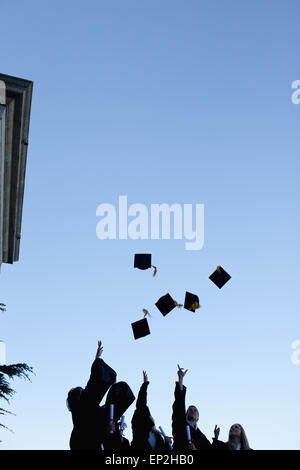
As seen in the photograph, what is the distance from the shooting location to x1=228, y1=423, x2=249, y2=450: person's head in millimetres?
8125

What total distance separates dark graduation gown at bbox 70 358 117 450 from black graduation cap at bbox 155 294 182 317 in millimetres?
5143

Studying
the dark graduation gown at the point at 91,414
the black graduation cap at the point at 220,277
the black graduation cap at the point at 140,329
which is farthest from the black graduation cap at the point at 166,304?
the dark graduation gown at the point at 91,414

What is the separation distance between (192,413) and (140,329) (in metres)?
3.98

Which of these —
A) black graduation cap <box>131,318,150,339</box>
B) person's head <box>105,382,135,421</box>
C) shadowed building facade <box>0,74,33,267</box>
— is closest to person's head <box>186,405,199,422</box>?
person's head <box>105,382,135,421</box>

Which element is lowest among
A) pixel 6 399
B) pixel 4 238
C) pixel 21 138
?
pixel 6 399

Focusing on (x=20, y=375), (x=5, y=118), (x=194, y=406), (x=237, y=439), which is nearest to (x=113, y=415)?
(x=194, y=406)

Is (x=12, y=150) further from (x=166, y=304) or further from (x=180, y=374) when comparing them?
(x=180, y=374)

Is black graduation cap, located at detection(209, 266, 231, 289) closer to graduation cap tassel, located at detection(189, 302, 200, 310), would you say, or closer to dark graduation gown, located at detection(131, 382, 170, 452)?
graduation cap tassel, located at detection(189, 302, 200, 310)

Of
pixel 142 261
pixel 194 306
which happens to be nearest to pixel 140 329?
pixel 194 306

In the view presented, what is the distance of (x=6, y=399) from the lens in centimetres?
2016

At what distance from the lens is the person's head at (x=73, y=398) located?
8.22 m

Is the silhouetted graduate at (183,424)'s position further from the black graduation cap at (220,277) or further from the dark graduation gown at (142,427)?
the black graduation cap at (220,277)
